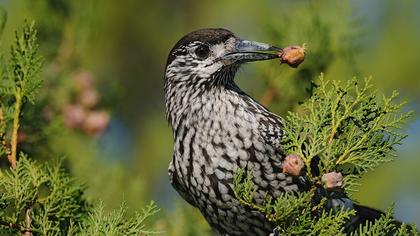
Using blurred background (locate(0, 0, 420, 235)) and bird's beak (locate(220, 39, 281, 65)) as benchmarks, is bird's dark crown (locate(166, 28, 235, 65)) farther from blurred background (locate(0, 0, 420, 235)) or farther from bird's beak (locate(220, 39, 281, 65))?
Result: blurred background (locate(0, 0, 420, 235))

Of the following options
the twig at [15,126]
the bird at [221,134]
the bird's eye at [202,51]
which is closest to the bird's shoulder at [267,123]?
the bird at [221,134]

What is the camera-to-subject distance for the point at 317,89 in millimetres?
3086

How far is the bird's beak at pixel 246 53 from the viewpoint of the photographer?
3668 mm

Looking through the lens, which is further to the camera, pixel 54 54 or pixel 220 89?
pixel 54 54

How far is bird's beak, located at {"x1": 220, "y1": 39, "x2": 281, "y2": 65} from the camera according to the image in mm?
3668

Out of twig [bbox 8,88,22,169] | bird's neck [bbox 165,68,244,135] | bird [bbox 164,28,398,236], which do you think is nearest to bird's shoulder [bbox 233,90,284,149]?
bird [bbox 164,28,398,236]

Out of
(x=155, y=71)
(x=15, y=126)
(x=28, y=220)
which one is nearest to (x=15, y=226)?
(x=28, y=220)

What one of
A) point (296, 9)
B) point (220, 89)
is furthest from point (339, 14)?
point (220, 89)

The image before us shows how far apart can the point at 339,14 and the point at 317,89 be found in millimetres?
1721

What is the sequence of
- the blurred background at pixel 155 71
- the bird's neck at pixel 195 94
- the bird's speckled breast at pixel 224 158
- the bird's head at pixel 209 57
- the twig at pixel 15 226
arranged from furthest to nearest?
the blurred background at pixel 155 71
the bird's neck at pixel 195 94
the bird's head at pixel 209 57
the bird's speckled breast at pixel 224 158
the twig at pixel 15 226

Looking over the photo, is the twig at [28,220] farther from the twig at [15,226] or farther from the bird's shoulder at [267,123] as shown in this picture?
the bird's shoulder at [267,123]

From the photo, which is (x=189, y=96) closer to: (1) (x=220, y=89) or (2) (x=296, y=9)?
(1) (x=220, y=89)

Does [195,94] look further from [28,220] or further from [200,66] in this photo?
[28,220]

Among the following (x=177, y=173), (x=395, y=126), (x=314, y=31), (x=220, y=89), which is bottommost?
(x=395, y=126)
